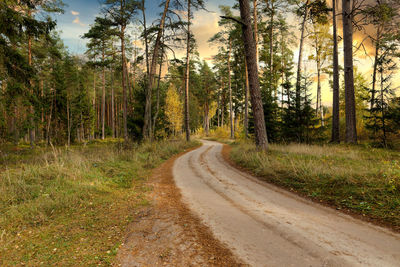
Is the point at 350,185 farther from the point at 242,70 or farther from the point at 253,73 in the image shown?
the point at 242,70

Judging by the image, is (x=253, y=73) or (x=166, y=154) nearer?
(x=253, y=73)

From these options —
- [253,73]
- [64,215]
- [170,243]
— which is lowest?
[64,215]

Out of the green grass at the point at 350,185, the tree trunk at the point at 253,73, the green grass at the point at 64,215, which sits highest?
the tree trunk at the point at 253,73

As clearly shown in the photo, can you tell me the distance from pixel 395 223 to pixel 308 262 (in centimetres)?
228

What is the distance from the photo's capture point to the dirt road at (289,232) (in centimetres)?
226

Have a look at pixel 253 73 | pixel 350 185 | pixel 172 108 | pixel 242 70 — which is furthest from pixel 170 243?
pixel 172 108

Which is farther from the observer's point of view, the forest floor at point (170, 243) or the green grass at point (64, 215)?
the green grass at point (64, 215)

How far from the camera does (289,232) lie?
2.88 meters

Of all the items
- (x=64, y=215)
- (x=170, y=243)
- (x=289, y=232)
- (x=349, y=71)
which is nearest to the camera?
(x=170, y=243)

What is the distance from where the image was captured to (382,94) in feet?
34.7

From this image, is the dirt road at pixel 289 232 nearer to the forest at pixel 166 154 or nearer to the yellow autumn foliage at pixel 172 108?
the forest at pixel 166 154

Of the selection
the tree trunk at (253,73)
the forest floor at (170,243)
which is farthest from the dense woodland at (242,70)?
the forest floor at (170,243)

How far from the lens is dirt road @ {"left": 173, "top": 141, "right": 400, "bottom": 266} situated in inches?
88.8

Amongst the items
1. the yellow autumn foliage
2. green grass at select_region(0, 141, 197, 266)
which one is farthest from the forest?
the yellow autumn foliage
